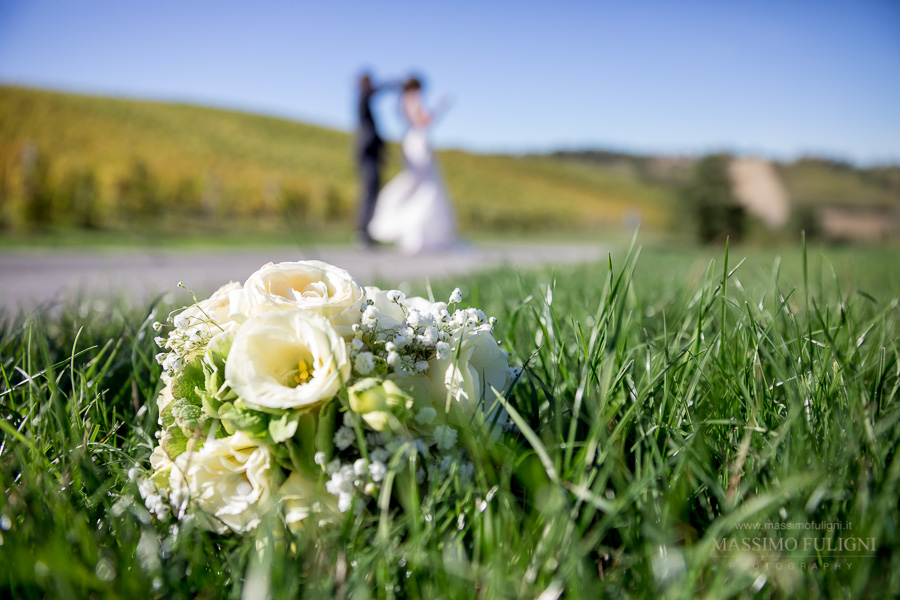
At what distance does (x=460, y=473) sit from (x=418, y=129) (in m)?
12.9

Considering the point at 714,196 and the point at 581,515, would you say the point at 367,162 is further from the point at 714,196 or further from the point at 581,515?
the point at 714,196

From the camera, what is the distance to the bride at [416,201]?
12594 mm

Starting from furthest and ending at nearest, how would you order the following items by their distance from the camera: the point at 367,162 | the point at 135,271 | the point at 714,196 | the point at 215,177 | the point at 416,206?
1. the point at 215,177
2. the point at 714,196
3. the point at 367,162
4. the point at 416,206
5. the point at 135,271

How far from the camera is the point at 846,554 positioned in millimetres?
864

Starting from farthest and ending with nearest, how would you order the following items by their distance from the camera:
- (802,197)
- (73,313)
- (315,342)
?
(802,197) < (73,313) < (315,342)

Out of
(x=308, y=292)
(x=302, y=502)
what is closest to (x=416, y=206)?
(x=308, y=292)

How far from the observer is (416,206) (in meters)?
12.8

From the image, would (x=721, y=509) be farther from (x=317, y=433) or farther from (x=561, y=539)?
(x=317, y=433)

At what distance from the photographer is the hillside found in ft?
55.6

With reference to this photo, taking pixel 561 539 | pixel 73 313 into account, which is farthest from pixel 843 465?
pixel 73 313

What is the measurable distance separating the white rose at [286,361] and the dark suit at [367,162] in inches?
484

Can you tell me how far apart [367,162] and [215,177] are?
14.0 meters

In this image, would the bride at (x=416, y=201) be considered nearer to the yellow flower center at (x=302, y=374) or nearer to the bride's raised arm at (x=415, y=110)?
the bride's raised arm at (x=415, y=110)

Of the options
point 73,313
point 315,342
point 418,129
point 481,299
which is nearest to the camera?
point 315,342
